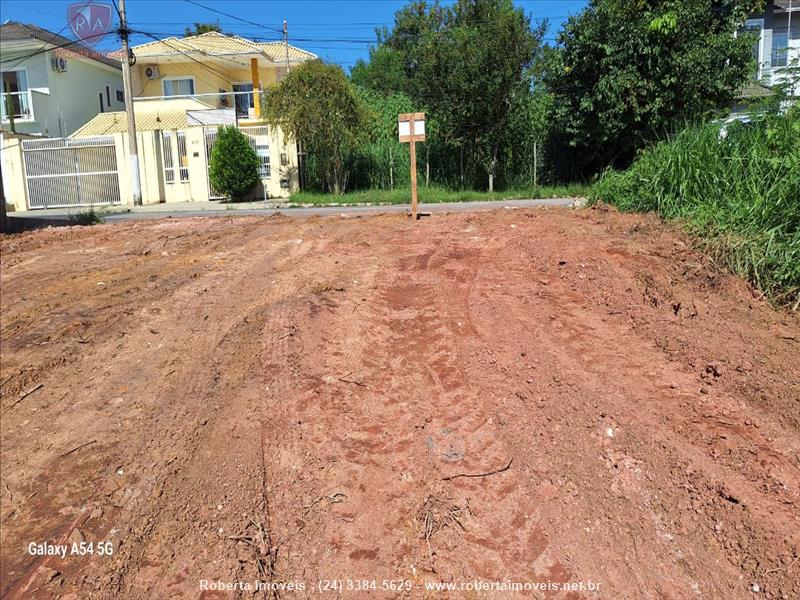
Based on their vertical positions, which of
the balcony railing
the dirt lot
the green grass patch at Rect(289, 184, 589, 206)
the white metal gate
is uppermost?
the balcony railing

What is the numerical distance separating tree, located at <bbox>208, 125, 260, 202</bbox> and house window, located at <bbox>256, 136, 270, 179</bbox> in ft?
3.44

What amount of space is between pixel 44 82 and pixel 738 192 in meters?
32.3

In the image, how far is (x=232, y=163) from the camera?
2094 cm

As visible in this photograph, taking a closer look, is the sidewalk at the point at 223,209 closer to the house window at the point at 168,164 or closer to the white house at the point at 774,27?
the house window at the point at 168,164

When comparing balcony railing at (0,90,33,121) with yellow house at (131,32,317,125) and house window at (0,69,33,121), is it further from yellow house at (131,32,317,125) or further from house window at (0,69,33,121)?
yellow house at (131,32,317,125)

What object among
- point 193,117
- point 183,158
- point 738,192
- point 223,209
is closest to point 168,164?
point 183,158

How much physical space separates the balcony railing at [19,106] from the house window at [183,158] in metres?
10.9

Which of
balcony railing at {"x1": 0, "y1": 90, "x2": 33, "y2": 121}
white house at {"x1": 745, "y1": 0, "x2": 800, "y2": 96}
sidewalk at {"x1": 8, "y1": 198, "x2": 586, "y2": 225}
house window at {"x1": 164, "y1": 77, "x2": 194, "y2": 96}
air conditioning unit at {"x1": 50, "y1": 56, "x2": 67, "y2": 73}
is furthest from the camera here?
house window at {"x1": 164, "y1": 77, "x2": 194, "y2": 96}

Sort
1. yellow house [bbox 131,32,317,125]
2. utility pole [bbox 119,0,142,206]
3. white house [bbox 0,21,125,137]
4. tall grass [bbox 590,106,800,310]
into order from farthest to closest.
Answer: yellow house [bbox 131,32,317,125], white house [bbox 0,21,125,137], utility pole [bbox 119,0,142,206], tall grass [bbox 590,106,800,310]

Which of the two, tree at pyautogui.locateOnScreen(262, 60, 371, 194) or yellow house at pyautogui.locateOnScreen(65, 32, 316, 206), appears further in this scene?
yellow house at pyautogui.locateOnScreen(65, 32, 316, 206)

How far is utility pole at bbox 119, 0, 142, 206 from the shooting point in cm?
2131

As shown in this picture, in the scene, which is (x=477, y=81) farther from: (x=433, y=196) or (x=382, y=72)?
(x=382, y=72)

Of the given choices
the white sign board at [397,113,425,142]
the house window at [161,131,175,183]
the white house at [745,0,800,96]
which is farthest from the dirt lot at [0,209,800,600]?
the white house at [745,0,800,96]

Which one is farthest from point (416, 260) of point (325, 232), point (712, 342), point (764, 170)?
point (764, 170)
